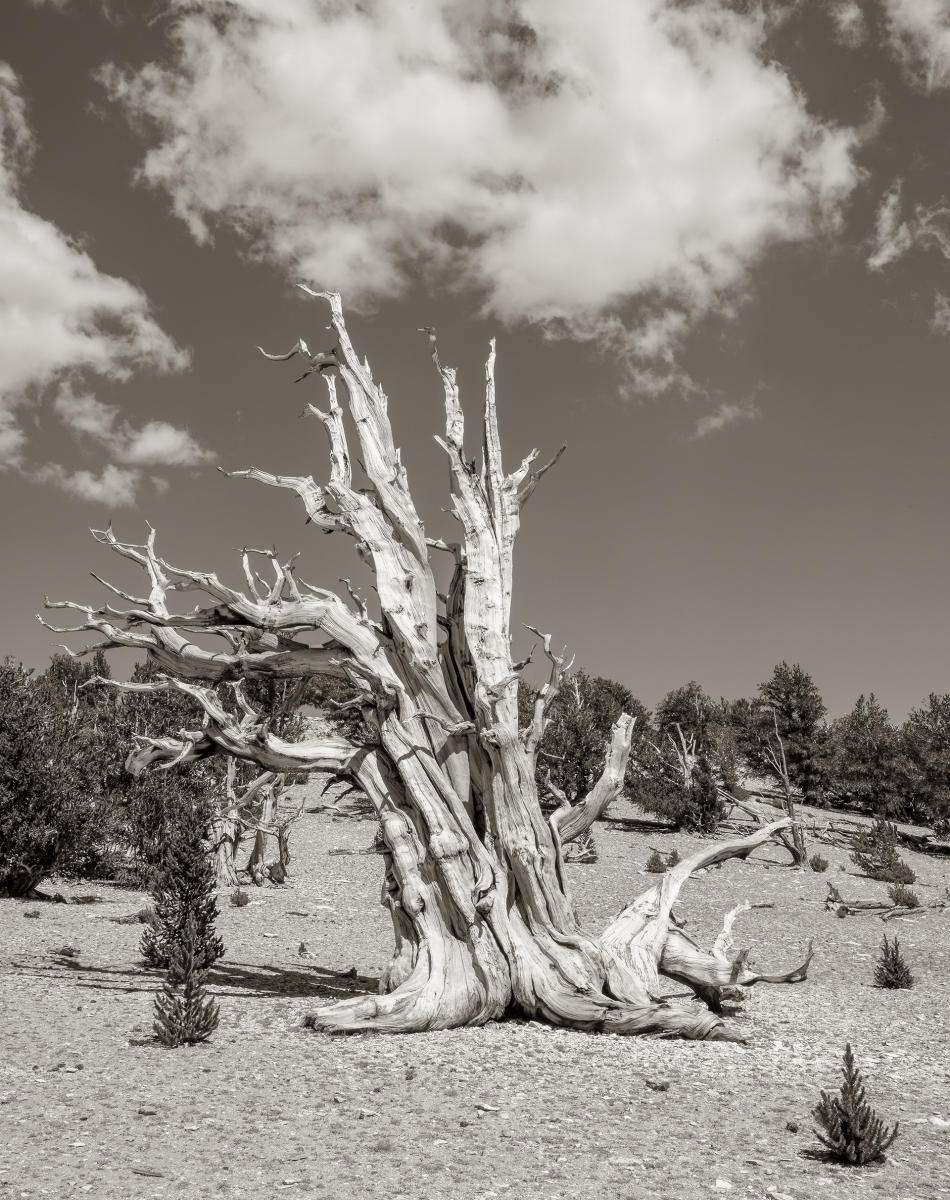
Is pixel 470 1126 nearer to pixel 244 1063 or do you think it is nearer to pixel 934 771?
pixel 244 1063

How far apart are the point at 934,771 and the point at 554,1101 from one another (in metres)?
28.5

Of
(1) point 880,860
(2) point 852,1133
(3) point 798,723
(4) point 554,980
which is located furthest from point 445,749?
(3) point 798,723

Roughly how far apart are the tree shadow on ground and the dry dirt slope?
6 centimetres

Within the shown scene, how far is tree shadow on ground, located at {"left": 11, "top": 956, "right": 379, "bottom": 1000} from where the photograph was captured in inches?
373

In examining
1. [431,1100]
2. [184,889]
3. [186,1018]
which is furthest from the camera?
[184,889]

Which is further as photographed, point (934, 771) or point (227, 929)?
point (934, 771)

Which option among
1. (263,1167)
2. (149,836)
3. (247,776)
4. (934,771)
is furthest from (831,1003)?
(934,771)

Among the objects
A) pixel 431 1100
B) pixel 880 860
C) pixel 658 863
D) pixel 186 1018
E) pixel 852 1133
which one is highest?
pixel 880 860

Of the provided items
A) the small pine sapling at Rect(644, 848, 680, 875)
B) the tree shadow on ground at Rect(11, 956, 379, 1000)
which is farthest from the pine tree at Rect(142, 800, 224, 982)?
the small pine sapling at Rect(644, 848, 680, 875)

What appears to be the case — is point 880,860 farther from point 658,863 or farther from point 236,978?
point 236,978

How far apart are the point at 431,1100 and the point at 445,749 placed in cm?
383

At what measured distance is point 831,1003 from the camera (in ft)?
33.0

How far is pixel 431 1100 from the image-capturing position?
585 centimetres

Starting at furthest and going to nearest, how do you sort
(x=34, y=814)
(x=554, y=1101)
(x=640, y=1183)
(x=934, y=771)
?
(x=934, y=771)
(x=34, y=814)
(x=554, y=1101)
(x=640, y=1183)
